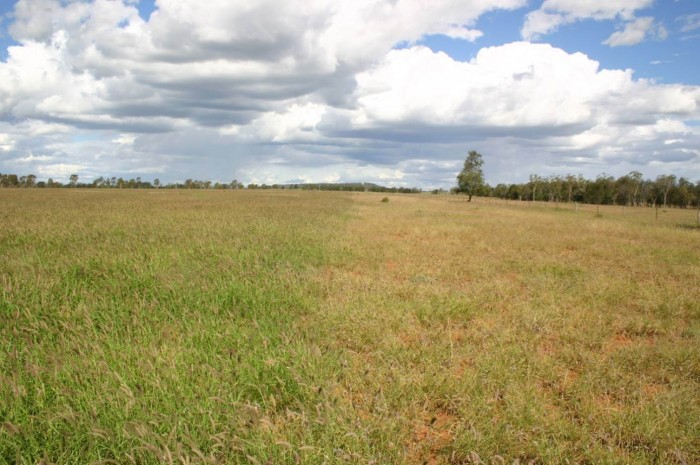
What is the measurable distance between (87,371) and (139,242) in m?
7.54

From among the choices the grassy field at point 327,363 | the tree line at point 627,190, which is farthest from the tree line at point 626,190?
the grassy field at point 327,363

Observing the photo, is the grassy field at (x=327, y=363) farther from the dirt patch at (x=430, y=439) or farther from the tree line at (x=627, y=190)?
the tree line at (x=627, y=190)

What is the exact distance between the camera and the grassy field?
10.2 feet

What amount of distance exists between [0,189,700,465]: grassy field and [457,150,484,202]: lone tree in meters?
67.2

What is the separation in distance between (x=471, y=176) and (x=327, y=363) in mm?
75394

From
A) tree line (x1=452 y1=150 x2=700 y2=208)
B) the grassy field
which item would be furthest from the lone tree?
the grassy field

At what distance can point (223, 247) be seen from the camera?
1020cm

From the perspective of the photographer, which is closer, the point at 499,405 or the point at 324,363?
the point at 499,405

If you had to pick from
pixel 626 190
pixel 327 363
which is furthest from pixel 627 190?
pixel 327 363

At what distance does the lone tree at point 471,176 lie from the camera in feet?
245

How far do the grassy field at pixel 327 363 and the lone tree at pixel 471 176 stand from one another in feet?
220

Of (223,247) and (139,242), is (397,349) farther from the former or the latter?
(139,242)

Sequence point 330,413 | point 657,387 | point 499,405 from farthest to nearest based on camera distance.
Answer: point 657,387 < point 499,405 < point 330,413

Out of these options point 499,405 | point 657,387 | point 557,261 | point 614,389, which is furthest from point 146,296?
point 557,261
